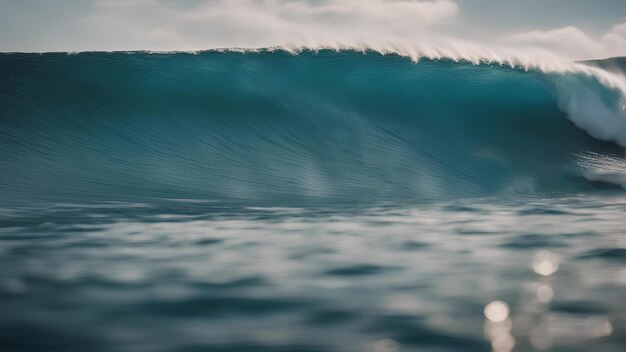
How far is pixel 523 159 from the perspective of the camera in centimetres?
850

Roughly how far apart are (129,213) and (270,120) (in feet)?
15.8

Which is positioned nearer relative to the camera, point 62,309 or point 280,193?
point 62,309

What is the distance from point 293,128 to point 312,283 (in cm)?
652

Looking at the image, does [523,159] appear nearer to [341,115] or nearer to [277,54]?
[341,115]

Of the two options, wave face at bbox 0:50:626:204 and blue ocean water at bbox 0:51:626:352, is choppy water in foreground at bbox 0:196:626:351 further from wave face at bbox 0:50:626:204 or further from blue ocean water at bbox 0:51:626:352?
wave face at bbox 0:50:626:204

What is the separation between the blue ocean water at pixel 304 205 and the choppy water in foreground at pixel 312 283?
12mm

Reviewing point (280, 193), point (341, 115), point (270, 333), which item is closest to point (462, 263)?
point (270, 333)

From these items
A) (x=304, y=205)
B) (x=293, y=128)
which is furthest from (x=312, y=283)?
(x=293, y=128)

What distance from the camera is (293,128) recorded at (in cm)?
890

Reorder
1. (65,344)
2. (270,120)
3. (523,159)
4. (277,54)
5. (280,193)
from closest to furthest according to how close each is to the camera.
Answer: (65,344) < (280,193) < (523,159) < (270,120) < (277,54)

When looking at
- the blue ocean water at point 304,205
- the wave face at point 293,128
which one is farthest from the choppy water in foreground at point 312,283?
the wave face at point 293,128

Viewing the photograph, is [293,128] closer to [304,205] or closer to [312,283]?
[304,205]

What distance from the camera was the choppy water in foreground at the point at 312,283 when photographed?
1832mm

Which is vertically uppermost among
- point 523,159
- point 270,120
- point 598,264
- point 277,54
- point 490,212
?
point 277,54
